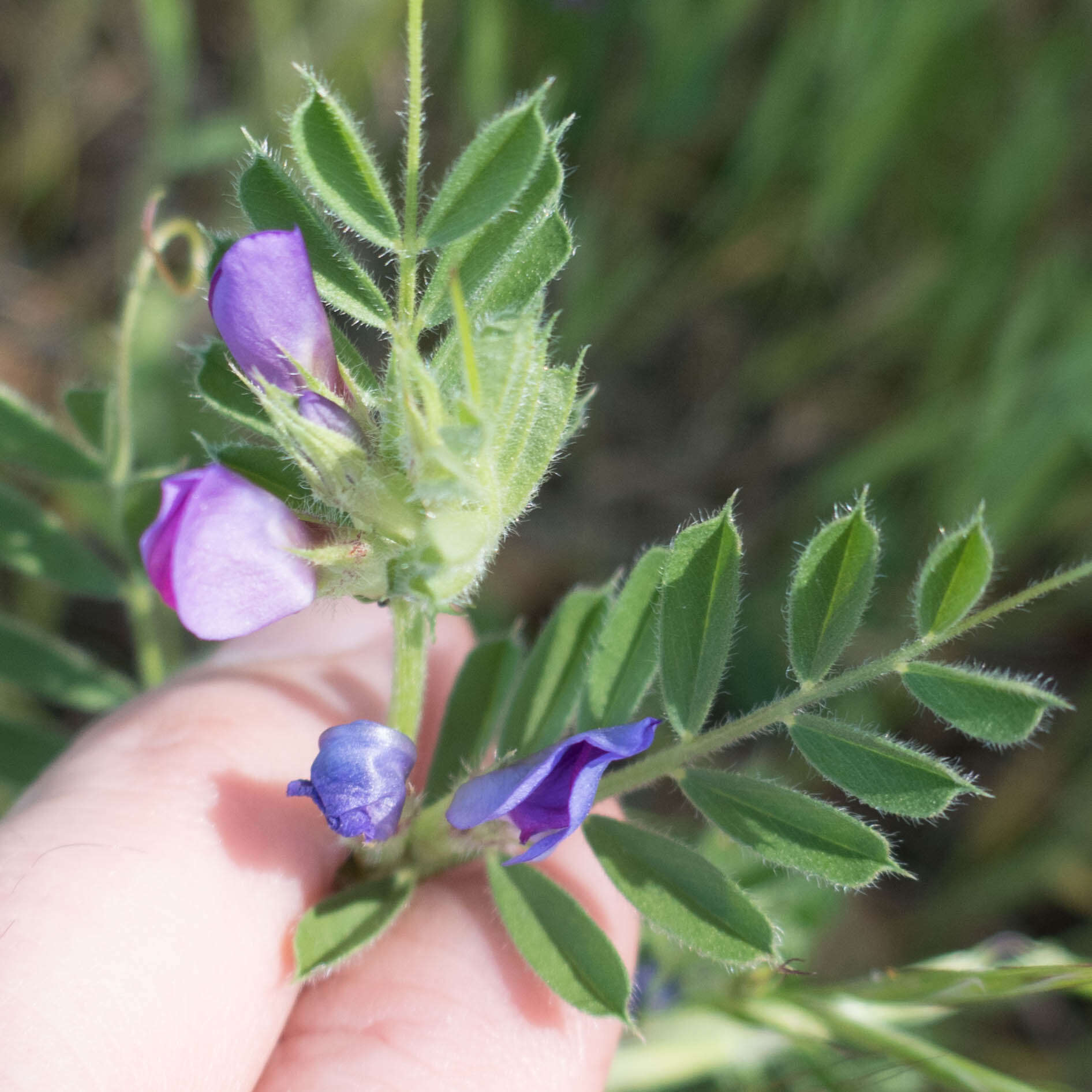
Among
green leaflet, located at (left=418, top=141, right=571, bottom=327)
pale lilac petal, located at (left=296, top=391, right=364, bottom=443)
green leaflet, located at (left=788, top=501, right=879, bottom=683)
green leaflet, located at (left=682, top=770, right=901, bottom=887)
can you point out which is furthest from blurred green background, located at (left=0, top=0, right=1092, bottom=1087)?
pale lilac petal, located at (left=296, top=391, right=364, bottom=443)

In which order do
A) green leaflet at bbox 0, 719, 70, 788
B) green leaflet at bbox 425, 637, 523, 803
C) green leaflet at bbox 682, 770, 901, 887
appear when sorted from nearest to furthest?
green leaflet at bbox 682, 770, 901, 887
green leaflet at bbox 425, 637, 523, 803
green leaflet at bbox 0, 719, 70, 788

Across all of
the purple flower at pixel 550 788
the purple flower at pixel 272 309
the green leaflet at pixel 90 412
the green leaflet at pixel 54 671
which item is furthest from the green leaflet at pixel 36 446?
the purple flower at pixel 550 788

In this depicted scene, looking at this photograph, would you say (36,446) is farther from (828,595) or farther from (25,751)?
(828,595)

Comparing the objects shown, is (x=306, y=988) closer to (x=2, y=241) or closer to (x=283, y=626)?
(x=283, y=626)

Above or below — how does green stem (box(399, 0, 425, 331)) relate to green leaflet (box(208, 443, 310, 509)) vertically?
above

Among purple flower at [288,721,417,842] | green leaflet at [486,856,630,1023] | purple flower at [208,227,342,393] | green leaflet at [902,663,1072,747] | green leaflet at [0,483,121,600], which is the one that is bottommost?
green leaflet at [486,856,630,1023]

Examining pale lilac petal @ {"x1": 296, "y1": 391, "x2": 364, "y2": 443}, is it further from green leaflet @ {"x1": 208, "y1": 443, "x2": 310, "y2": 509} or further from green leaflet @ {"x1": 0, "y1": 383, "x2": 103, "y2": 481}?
green leaflet @ {"x1": 0, "y1": 383, "x2": 103, "y2": 481}
